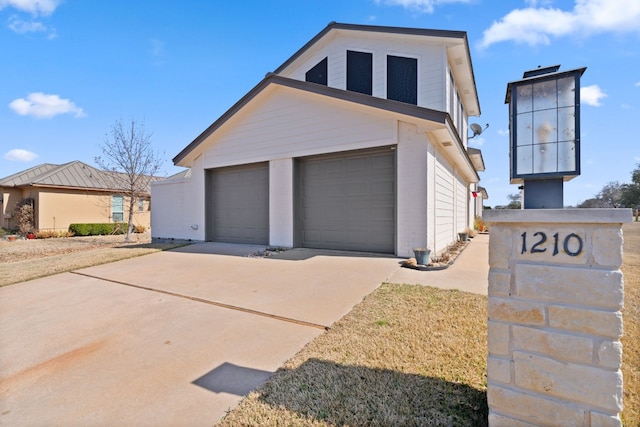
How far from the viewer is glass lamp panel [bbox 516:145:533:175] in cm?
187

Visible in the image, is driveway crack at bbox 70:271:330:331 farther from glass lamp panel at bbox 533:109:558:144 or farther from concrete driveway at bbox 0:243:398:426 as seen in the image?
glass lamp panel at bbox 533:109:558:144

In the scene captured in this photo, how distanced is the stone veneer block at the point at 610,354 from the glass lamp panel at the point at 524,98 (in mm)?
1462

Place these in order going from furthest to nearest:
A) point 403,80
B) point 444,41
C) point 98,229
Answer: point 98,229 < point 403,80 < point 444,41

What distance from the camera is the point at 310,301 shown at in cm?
417

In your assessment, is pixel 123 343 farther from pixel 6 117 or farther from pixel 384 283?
pixel 6 117

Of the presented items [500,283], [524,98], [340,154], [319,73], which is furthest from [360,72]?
[500,283]

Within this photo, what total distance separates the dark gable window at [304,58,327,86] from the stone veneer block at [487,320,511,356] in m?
11.0

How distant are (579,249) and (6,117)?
67.9 ft

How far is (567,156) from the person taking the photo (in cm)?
176

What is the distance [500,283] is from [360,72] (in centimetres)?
1028

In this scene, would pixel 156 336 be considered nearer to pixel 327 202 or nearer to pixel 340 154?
pixel 327 202

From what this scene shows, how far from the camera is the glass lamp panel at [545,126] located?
71.8 inches

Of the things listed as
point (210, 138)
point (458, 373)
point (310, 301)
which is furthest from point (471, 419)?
point (210, 138)

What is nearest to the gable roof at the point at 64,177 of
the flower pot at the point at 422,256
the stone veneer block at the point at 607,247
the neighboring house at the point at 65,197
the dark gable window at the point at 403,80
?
the neighboring house at the point at 65,197
